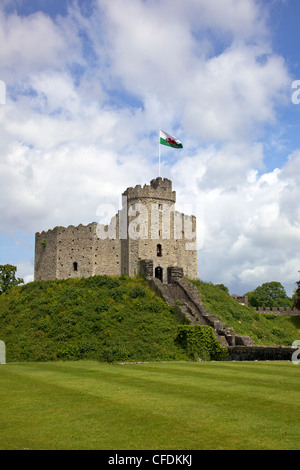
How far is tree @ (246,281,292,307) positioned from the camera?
91750 millimetres

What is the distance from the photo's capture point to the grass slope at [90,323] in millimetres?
27719

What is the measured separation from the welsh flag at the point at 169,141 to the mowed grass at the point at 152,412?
32006 millimetres

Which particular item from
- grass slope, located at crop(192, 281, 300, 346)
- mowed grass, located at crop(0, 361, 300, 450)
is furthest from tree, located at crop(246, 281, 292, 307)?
mowed grass, located at crop(0, 361, 300, 450)

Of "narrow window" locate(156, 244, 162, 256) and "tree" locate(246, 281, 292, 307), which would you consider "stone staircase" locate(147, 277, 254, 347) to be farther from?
"tree" locate(246, 281, 292, 307)

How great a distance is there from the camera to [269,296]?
9350cm

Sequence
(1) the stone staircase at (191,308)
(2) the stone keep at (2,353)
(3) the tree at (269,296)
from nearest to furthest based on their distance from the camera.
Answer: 1. (2) the stone keep at (2,353)
2. (1) the stone staircase at (191,308)
3. (3) the tree at (269,296)

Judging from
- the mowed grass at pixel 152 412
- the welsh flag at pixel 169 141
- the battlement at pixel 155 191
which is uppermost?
the welsh flag at pixel 169 141

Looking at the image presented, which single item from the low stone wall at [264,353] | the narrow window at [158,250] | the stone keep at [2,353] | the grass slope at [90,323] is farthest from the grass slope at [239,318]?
the stone keep at [2,353]

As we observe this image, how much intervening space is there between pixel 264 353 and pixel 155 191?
2380 cm

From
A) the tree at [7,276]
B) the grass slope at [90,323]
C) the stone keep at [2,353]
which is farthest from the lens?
the tree at [7,276]

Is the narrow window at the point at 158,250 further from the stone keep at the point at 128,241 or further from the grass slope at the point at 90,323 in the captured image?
the grass slope at the point at 90,323

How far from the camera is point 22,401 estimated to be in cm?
1180

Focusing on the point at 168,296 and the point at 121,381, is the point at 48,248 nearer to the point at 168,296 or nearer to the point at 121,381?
the point at 168,296

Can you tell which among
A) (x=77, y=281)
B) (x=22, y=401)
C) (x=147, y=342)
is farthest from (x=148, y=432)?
(x=77, y=281)
